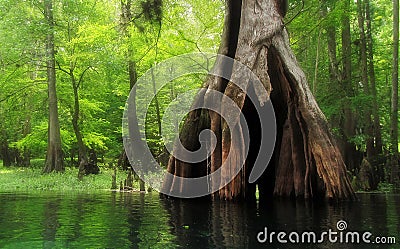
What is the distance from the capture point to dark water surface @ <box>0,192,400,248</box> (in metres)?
6.49

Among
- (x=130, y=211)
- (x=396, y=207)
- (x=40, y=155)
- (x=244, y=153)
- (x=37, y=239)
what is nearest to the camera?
(x=37, y=239)

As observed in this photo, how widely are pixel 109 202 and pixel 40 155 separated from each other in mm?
33097

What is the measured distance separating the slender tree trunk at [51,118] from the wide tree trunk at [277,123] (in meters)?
12.8

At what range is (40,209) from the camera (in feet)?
35.2

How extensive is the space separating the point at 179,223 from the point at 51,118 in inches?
763

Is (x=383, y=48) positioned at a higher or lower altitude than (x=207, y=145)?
higher

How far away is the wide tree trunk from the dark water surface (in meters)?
1.01

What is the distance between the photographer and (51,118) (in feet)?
85.3

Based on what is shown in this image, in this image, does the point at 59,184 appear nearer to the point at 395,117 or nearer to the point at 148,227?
the point at 148,227

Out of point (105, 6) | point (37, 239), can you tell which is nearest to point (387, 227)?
point (37, 239)

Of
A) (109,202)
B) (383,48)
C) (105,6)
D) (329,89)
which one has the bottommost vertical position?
(109,202)

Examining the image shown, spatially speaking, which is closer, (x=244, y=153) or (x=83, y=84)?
(x=244, y=153)

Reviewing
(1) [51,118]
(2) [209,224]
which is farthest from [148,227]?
(1) [51,118]

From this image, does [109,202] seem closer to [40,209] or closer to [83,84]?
[40,209]
